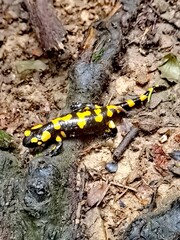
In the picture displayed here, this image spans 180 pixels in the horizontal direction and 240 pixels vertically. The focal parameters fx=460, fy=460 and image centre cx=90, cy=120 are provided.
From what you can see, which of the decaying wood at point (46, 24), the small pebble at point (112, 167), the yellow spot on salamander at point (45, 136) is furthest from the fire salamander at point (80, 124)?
the decaying wood at point (46, 24)

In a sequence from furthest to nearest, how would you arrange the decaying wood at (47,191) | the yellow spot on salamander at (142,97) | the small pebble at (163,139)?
1. the yellow spot on salamander at (142,97)
2. the small pebble at (163,139)
3. the decaying wood at (47,191)

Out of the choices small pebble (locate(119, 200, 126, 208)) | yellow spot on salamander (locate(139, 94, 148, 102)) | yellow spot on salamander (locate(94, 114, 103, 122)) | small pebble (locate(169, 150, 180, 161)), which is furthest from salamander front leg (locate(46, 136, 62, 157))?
small pebble (locate(169, 150, 180, 161))

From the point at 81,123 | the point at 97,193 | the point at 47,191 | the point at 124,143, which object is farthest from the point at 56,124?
the point at 47,191

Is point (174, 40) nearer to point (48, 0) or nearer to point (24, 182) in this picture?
point (48, 0)

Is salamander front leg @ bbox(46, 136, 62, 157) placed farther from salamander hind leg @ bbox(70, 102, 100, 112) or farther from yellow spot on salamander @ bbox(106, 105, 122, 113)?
yellow spot on salamander @ bbox(106, 105, 122, 113)

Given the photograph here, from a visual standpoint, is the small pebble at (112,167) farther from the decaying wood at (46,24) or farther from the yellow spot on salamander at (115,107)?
the decaying wood at (46,24)

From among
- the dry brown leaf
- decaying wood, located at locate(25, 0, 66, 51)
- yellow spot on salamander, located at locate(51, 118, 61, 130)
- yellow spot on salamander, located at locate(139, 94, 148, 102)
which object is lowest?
the dry brown leaf

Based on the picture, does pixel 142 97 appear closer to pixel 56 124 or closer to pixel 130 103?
pixel 130 103
